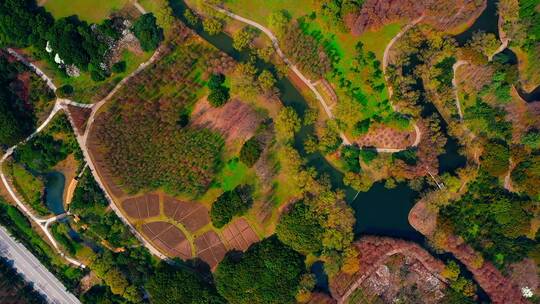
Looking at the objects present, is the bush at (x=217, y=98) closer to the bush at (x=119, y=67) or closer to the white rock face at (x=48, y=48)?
the bush at (x=119, y=67)

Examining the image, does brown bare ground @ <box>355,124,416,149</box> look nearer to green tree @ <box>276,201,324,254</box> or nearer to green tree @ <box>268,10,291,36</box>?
green tree @ <box>276,201,324,254</box>

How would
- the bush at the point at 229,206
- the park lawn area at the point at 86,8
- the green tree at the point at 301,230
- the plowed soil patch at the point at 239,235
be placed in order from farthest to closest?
1. the park lawn area at the point at 86,8
2. the plowed soil patch at the point at 239,235
3. the green tree at the point at 301,230
4. the bush at the point at 229,206

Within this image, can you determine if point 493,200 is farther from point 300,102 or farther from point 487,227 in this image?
point 300,102

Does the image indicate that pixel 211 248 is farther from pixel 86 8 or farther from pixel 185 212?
pixel 86 8

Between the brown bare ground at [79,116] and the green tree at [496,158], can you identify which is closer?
the green tree at [496,158]

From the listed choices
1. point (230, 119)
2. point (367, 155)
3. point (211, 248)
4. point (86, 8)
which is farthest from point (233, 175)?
point (86, 8)

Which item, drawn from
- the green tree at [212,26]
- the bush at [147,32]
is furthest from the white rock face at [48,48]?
the green tree at [212,26]

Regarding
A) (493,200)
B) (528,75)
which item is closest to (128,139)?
(493,200)
